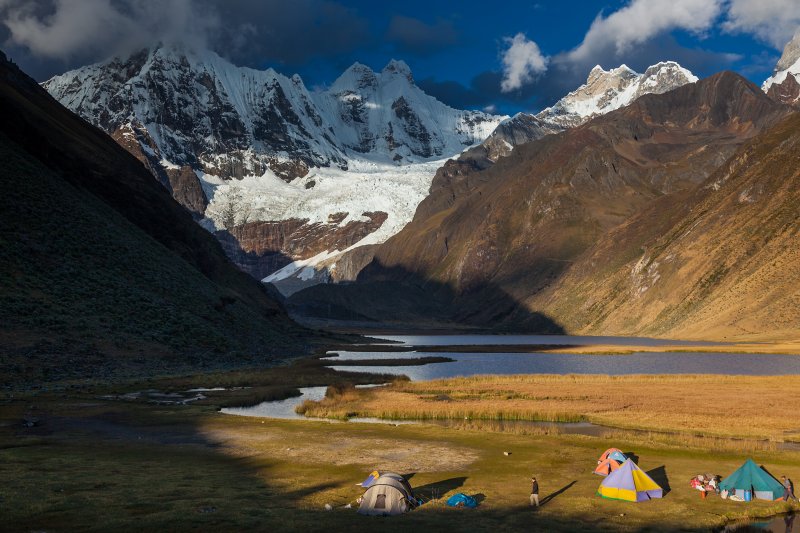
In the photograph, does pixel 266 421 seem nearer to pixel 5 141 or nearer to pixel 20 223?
pixel 20 223

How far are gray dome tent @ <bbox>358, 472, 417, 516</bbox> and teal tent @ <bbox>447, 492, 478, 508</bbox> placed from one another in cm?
169

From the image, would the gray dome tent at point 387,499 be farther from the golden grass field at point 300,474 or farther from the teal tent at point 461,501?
the teal tent at point 461,501

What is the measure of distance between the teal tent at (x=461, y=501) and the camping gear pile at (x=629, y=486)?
672 centimetres

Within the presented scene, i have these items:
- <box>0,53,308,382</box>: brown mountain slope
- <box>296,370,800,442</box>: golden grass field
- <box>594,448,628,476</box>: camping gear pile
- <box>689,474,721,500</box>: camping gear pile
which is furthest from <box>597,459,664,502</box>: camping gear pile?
<box>0,53,308,382</box>: brown mountain slope

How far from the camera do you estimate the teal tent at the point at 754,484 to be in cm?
3450

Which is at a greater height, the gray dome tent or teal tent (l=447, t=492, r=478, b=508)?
the gray dome tent

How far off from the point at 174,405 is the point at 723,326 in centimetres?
14522

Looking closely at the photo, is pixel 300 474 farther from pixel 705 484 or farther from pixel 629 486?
pixel 705 484

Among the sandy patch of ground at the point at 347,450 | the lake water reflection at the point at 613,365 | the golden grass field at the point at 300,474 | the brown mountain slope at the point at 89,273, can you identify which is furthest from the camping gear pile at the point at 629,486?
the lake water reflection at the point at 613,365

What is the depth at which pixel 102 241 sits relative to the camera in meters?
108

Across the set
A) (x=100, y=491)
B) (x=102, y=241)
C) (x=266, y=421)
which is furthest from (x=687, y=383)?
(x=102, y=241)

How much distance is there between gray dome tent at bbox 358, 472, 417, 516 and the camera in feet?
106

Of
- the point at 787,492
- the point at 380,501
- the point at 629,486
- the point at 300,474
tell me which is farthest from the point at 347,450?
the point at 787,492

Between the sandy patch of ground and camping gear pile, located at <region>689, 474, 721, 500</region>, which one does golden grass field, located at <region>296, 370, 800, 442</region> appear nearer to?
the sandy patch of ground
